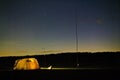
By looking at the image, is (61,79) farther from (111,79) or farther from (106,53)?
(106,53)

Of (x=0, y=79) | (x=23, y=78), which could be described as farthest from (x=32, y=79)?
(x=0, y=79)

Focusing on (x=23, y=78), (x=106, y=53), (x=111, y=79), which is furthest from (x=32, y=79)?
(x=106, y=53)

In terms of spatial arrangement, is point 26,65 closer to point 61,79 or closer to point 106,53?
point 61,79

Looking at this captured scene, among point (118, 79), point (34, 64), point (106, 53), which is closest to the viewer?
point (118, 79)

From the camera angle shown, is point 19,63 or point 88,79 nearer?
point 88,79

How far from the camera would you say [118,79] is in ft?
32.5

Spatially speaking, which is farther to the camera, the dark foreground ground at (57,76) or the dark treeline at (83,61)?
the dark treeline at (83,61)

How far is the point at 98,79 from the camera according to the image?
9984mm

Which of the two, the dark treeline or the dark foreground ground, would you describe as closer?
the dark foreground ground

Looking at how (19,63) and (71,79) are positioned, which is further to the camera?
(19,63)

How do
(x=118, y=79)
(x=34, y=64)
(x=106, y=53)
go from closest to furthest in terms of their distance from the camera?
(x=118, y=79) → (x=34, y=64) → (x=106, y=53)

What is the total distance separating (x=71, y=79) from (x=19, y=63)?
1667 cm

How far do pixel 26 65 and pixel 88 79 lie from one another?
16902mm

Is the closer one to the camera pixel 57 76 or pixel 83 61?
pixel 57 76
